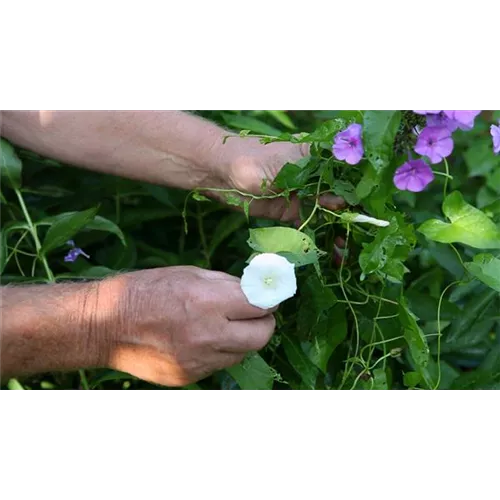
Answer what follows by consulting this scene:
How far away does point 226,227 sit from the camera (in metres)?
1.64

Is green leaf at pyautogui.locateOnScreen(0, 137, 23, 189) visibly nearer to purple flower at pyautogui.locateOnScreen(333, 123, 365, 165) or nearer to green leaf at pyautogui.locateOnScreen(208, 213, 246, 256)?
green leaf at pyautogui.locateOnScreen(208, 213, 246, 256)

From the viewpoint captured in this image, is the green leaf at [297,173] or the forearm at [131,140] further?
the forearm at [131,140]

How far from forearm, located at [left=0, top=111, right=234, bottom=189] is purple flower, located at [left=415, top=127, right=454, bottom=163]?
17.2 inches

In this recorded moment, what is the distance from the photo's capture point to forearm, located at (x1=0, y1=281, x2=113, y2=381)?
4.02ft

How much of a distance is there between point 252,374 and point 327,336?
18 centimetres

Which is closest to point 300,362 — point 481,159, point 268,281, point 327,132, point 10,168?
point 268,281

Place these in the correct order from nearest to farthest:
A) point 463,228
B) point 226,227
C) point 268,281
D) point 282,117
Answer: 1. point 268,281
2. point 463,228
3. point 226,227
4. point 282,117

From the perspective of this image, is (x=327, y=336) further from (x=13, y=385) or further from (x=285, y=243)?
(x=13, y=385)

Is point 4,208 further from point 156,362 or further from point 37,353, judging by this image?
point 156,362

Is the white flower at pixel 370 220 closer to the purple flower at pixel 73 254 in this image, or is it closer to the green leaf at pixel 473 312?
the green leaf at pixel 473 312

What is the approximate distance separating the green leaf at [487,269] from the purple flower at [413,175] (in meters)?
0.14

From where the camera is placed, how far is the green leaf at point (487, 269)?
4.03ft

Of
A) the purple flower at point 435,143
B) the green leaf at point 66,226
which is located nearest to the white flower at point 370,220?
the purple flower at point 435,143
